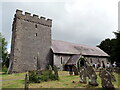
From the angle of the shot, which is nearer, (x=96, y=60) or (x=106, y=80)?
(x=106, y=80)

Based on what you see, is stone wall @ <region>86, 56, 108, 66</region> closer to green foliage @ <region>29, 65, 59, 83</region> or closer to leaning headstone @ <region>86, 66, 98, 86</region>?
green foliage @ <region>29, 65, 59, 83</region>

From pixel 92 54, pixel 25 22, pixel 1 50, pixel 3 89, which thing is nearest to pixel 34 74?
pixel 3 89

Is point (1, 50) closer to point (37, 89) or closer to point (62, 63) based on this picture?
point (62, 63)

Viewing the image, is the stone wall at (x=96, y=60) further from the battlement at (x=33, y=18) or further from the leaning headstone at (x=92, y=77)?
the leaning headstone at (x=92, y=77)

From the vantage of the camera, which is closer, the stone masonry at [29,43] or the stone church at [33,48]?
the stone masonry at [29,43]

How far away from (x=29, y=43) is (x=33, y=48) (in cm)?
134

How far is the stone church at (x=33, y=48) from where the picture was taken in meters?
23.2

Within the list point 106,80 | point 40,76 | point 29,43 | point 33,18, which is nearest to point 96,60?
point 29,43

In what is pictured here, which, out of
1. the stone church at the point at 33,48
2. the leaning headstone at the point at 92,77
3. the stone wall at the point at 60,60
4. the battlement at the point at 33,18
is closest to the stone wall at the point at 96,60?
the stone church at the point at 33,48

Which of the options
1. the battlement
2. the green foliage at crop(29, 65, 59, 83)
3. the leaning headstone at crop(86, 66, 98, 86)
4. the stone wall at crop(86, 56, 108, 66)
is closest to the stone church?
the battlement

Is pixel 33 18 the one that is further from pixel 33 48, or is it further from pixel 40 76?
pixel 40 76

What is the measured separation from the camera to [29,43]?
24.8 meters

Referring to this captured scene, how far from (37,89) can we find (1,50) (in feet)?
110

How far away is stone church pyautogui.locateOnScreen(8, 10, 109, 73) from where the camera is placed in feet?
76.2
